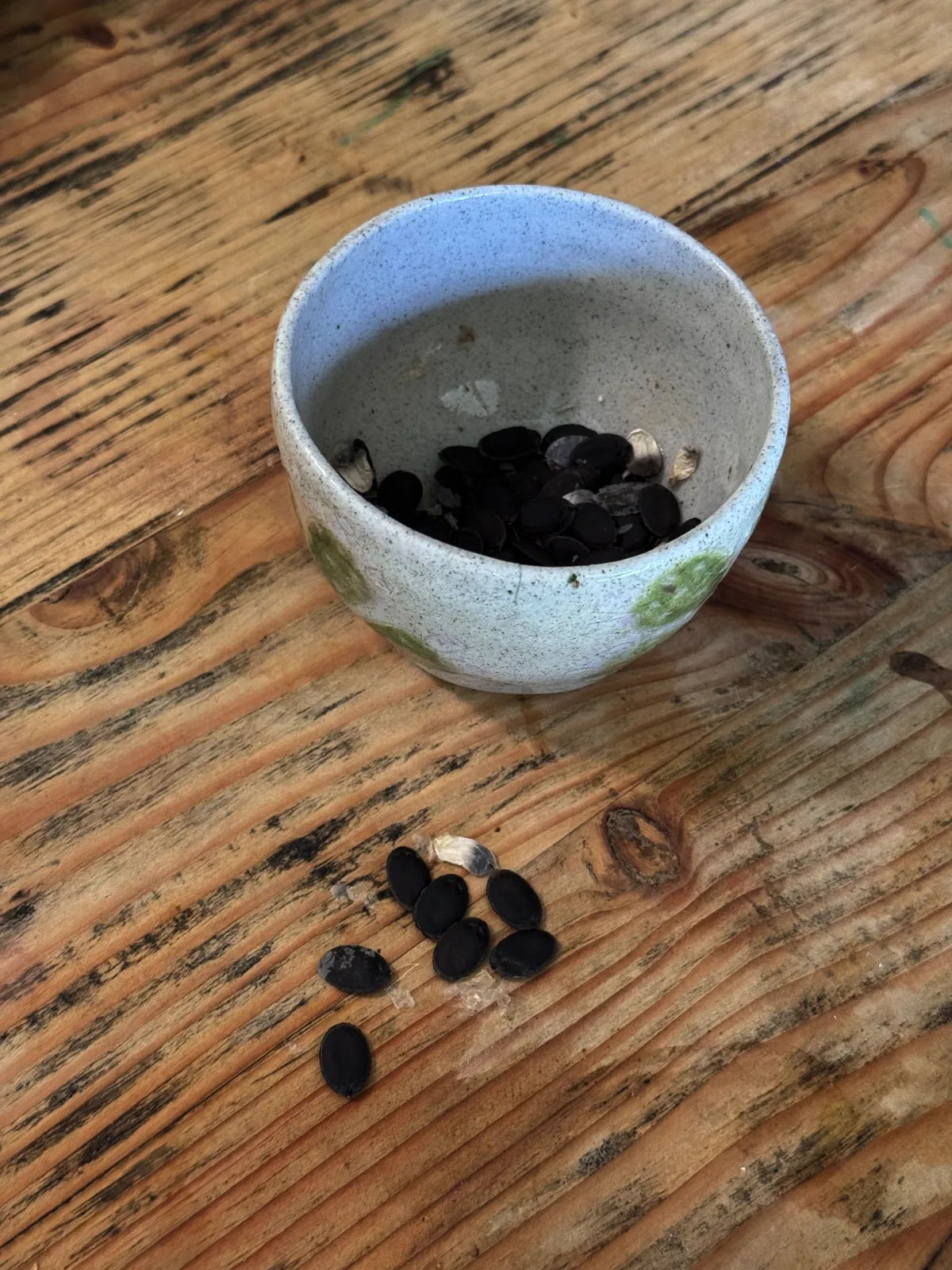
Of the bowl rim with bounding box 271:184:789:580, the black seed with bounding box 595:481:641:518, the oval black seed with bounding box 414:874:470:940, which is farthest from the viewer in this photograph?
the black seed with bounding box 595:481:641:518

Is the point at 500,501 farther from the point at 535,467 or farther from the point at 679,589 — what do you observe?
the point at 679,589

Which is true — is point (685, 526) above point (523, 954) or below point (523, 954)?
above

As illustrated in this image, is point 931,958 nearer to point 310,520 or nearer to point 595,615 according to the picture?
point 595,615

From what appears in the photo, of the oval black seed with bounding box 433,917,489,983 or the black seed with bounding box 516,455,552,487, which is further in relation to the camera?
the black seed with bounding box 516,455,552,487

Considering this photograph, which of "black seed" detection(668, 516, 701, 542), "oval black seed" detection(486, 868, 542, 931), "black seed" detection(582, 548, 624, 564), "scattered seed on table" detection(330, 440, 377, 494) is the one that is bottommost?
"oval black seed" detection(486, 868, 542, 931)

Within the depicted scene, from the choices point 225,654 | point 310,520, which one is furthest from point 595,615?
point 225,654

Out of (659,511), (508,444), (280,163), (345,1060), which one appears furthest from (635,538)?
(280,163)

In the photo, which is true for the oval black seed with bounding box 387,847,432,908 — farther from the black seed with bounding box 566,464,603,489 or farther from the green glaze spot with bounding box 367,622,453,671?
the black seed with bounding box 566,464,603,489

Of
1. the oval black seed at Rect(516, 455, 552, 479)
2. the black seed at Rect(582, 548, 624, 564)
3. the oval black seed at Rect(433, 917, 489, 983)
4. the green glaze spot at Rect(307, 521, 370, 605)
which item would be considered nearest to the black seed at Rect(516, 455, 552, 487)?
the oval black seed at Rect(516, 455, 552, 479)
